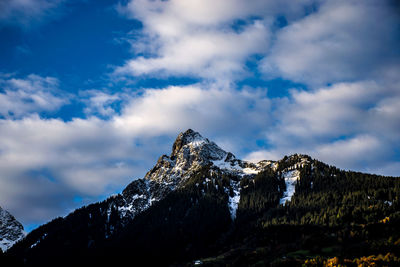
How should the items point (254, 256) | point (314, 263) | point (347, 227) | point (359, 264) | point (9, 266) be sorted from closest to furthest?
point (359, 264), point (314, 263), point (9, 266), point (254, 256), point (347, 227)

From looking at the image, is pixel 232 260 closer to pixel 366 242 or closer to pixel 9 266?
pixel 366 242

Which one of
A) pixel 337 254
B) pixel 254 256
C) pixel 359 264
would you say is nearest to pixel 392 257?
pixel 359 264

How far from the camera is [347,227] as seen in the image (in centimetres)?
19662

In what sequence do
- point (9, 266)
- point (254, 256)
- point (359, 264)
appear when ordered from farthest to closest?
point (254, 256)
point (9, 266)
point (359, 264)

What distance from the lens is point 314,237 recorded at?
18912 cm

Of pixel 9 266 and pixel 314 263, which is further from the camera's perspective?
pixel 9 266

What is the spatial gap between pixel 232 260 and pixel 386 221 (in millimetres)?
102388

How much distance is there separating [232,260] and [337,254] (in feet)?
207

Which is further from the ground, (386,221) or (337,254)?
(386,221)

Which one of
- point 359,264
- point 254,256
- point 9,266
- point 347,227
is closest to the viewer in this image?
point 359,264

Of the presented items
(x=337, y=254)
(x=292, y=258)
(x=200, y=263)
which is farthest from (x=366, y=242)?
(x=200, y=263)

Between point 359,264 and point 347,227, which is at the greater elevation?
point 347,227

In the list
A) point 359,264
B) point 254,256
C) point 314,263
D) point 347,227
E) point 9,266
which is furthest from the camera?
point 347,227

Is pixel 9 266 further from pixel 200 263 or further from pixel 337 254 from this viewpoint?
pixel 337 254
